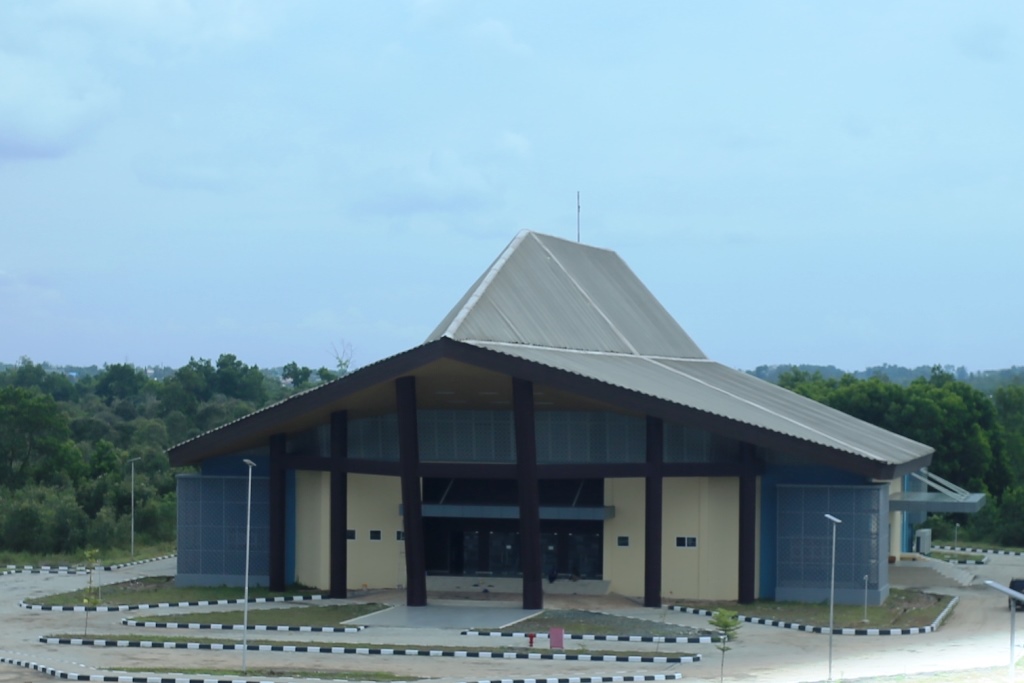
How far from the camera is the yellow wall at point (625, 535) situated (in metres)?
46.3

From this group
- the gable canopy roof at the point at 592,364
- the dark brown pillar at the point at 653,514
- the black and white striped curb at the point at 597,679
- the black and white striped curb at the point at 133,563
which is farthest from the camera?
the black and white striped curb at the point at 133,563

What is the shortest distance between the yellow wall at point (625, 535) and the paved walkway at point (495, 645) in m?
1.89

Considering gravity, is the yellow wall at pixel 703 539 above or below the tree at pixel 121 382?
below

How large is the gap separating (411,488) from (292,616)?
5.03 m

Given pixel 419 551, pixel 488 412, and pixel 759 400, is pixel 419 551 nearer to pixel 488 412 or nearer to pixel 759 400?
pixel 488 412

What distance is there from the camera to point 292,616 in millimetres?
41500

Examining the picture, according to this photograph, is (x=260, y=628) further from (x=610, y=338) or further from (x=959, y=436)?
(x=959, y=436)

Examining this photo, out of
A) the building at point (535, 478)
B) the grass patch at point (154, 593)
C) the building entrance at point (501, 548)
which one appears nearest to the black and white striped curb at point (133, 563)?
the grass patch at point (154, 593)

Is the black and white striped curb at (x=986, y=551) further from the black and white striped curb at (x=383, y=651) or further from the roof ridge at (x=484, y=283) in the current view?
the black and white striped curb at (x=383, y=651)

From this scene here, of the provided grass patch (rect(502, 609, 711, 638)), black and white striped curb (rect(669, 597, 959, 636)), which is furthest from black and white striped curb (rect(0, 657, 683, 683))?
black and white striped curb (rect(669, 597, 959, 636))

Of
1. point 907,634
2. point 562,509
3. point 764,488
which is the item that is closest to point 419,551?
point 562,509

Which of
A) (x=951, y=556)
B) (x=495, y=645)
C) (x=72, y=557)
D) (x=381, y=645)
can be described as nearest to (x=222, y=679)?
(x=381, y=645)

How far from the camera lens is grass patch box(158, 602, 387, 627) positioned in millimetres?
40062

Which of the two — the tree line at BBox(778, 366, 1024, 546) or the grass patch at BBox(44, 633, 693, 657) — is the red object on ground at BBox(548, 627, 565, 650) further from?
the tree line at BBox(778, 366, 1024, 546)
